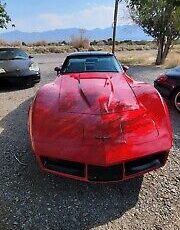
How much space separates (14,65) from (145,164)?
22.0ft

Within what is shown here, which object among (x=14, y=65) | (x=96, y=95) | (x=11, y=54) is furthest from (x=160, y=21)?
(x=96, y=95)

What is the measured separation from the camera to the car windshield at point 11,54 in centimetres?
1002

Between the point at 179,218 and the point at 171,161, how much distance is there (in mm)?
1261

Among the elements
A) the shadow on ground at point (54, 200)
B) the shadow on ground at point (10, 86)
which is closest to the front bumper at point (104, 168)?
the shadow on ground at point (54, 200)

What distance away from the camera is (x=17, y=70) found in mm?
9227

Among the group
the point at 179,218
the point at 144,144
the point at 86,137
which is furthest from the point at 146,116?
the point at 179,218

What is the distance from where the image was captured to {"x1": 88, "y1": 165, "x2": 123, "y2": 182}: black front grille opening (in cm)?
340

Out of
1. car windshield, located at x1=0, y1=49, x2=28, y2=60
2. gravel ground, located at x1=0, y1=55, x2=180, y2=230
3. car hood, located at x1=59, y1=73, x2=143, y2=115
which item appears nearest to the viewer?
gravel ground, located at x1=0, y1=55, x2=180, y2=230

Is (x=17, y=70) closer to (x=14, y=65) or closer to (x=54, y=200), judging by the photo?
(x=14, y=65)

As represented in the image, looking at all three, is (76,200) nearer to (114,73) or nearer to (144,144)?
(144,144)

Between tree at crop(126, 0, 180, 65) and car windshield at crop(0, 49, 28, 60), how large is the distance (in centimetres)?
871

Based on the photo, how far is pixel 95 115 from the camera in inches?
153

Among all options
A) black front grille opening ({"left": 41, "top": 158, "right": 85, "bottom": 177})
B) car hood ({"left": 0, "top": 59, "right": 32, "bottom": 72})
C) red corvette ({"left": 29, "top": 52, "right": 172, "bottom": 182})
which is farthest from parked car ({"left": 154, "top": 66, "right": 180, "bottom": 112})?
car hood ({"left": 0, "top": 59, "right": 32, "bottom": 72})

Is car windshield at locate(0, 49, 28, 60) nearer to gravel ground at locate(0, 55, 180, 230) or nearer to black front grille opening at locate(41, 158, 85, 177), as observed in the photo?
gravel ground at locate(0, 55, 180, 230)
